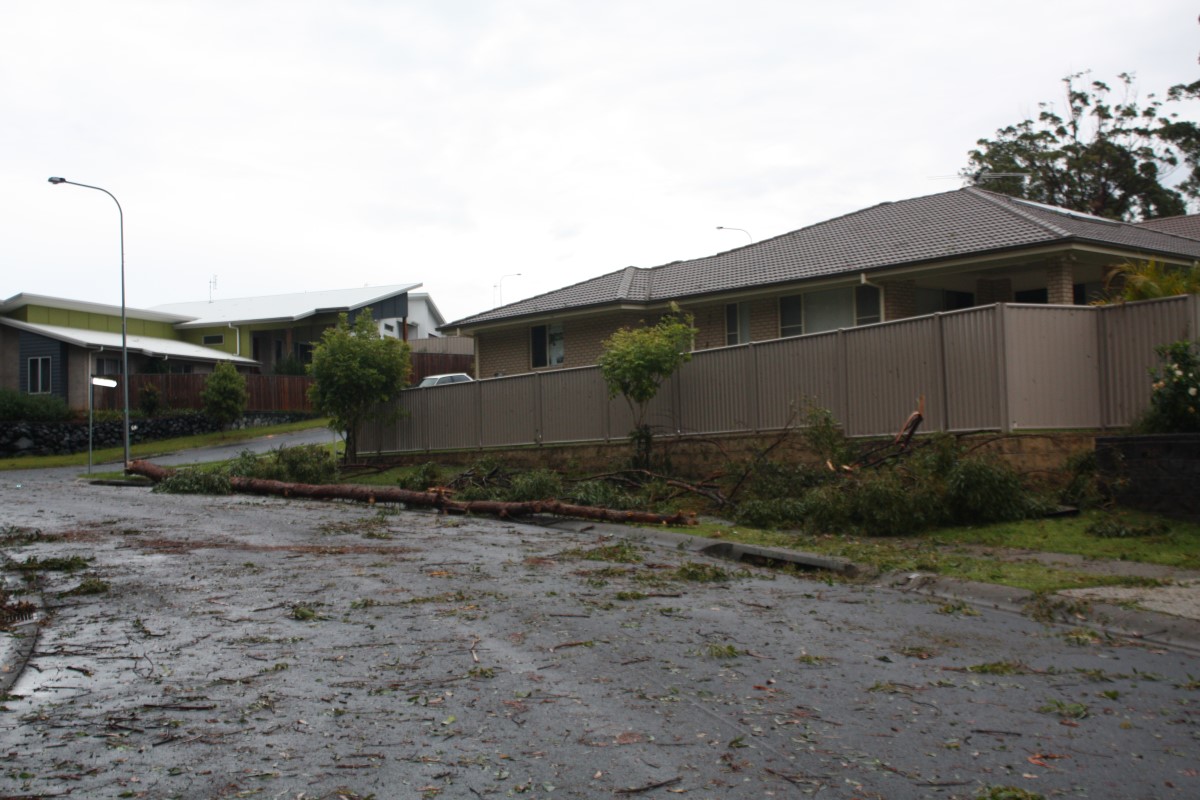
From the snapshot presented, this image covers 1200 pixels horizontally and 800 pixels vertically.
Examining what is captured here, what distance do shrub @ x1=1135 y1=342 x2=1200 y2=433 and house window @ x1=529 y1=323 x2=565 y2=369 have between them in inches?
834

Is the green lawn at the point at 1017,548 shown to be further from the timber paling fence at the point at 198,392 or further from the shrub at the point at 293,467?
the timber paling fence at the point at 198,392

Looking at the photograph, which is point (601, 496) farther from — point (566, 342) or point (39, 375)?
point (39, 375)

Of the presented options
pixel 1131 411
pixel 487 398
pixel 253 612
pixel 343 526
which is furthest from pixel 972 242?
pixel 253 612

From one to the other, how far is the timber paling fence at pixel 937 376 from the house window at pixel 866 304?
21.1ft

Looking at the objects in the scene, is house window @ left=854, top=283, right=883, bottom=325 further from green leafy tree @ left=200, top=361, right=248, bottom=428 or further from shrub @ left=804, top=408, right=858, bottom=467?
green leafy tree @ left=200, top=361, right=248, bottom=428

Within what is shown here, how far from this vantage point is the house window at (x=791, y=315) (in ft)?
92.9

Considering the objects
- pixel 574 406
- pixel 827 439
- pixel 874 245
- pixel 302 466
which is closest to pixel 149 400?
pixel 302 466

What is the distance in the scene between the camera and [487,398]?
2747 cm

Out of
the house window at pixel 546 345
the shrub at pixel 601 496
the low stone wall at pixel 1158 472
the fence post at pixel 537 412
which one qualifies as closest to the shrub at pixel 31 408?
the house window at pixel 546 345

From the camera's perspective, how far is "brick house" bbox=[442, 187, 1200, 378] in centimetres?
2423

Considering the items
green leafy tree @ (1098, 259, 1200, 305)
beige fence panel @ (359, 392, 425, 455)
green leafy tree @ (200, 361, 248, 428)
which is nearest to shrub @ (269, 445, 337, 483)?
beige fence panel @ (359, 392, 425, 455)

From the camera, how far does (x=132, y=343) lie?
5259 centimetres

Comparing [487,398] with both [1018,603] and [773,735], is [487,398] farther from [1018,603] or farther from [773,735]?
[773,735]

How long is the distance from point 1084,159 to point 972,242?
35399mm
